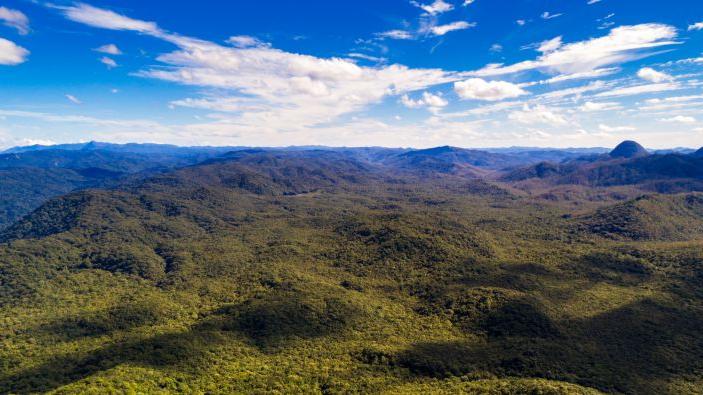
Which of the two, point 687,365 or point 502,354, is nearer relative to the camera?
point 687,365

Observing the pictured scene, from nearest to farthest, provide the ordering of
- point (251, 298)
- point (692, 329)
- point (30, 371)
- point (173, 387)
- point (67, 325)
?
point (173, 387), point (30, 371), point (692, 329), point (67, 325), point (251, 298)

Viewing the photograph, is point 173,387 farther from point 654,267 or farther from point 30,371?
point 654,267

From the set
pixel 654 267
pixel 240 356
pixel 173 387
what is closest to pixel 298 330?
pixel 240 356

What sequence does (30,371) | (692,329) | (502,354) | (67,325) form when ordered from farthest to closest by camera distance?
(67,325), (692,329), (502,354), (30,371)

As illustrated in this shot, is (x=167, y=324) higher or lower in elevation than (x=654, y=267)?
lower

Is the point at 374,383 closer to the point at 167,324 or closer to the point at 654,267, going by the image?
the point at 167,324

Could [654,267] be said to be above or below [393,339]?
above

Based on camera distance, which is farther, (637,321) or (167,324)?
(167,324)

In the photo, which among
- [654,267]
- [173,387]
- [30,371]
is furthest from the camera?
[654,267]

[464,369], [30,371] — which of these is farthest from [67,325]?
[464,369]
